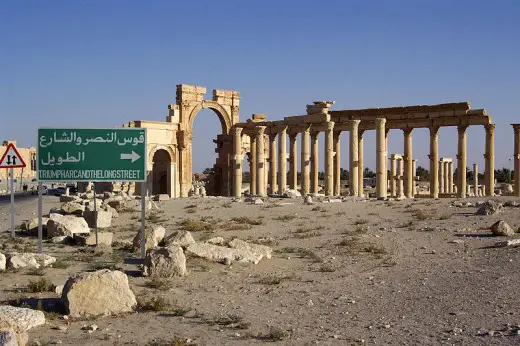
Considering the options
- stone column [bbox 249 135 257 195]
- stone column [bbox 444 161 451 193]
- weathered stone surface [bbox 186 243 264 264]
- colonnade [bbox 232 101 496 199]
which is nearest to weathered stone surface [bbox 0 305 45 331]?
weathered stone surface [bbox 186 243 264 264]

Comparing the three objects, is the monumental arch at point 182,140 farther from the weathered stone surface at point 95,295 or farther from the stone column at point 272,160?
the weathered stone surface at point 95,295

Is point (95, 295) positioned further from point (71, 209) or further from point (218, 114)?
point (218, 114)

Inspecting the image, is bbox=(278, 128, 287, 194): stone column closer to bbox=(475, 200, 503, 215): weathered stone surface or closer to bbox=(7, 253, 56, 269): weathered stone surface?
bbox=(475, 200, 503, 215): weathered stone surface

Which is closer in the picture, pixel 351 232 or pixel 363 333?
pixel 363 333

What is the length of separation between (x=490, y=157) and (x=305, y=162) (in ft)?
35.0

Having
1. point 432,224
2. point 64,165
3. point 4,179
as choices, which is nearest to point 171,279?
point 64,165

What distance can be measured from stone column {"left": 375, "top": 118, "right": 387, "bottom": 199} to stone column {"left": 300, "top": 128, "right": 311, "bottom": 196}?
15.8 ft

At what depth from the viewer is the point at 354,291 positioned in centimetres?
1034

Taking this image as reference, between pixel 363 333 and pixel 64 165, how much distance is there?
28.2ft

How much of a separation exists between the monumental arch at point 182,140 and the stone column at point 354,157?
12.1 meters

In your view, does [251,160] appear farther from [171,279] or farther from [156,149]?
[171,279]

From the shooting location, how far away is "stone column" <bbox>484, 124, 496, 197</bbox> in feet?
116

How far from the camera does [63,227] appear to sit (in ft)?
54.6

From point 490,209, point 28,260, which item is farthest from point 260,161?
point 28,260
